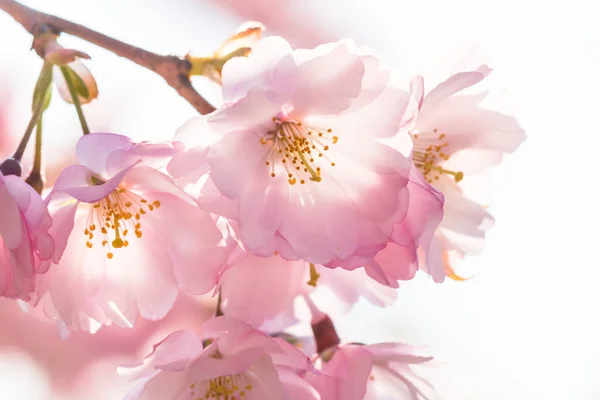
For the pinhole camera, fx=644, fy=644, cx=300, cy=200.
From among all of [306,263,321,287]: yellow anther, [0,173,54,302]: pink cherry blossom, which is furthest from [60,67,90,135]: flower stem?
[306,263,321,287]: yellow anther

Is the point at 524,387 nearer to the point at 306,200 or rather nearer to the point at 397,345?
the point at 397,345

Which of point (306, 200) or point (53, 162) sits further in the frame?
point (53, 162)

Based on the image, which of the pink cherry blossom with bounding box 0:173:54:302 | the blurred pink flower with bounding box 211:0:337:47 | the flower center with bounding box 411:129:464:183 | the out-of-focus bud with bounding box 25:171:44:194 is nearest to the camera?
the pink cherry blossom with bounding box 0:173:54:302

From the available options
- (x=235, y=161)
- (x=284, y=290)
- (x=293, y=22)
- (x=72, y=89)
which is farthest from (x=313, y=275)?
(x=293, y=22)

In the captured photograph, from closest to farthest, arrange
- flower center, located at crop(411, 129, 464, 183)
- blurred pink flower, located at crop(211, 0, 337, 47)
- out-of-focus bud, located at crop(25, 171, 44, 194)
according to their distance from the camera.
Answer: out-of-focus bud, located at crop(25, 171, 44, 194)
flower center, located at crop(411, 129, 464, 183)
blurred pink flower, located at crop(211, 0, 337, 47)

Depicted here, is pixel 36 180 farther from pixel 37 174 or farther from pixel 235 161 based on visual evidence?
pixel 235 161

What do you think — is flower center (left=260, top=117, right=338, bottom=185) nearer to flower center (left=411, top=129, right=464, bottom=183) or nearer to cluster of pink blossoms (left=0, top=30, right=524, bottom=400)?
cluster of pink blossoms (left=0, top=30, right=524, bottom=400)

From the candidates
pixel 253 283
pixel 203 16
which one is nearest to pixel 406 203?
pixel 253 283
